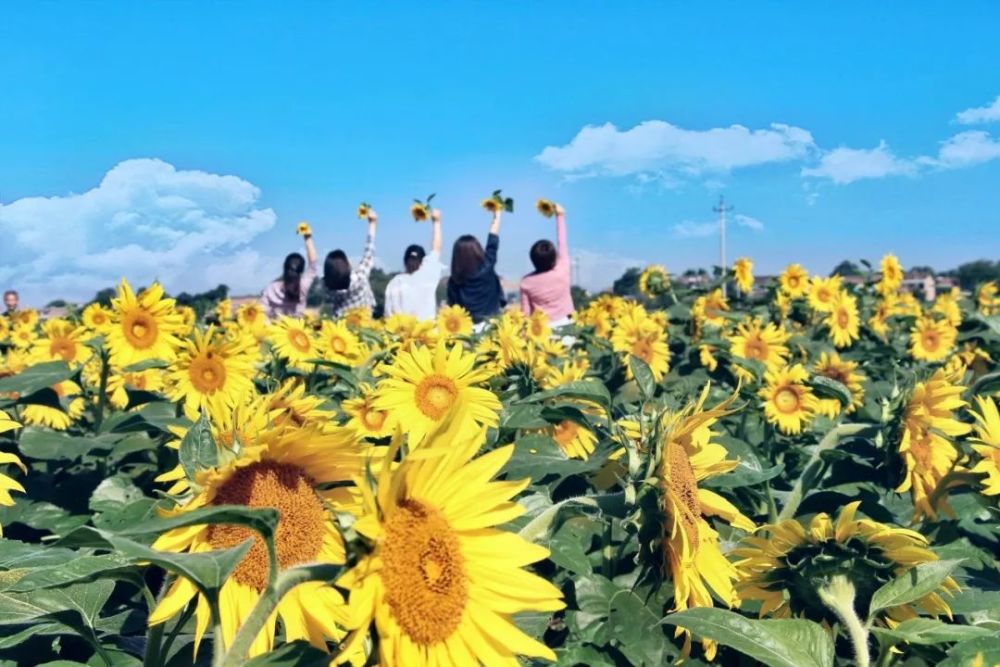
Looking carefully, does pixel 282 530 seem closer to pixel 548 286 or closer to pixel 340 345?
pixel 340 345

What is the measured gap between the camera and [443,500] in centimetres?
114

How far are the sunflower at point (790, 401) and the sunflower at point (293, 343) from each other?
2317 mm

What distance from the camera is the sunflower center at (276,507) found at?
4.04 feet

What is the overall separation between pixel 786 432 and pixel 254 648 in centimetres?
385

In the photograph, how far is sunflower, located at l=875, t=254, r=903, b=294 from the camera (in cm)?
994

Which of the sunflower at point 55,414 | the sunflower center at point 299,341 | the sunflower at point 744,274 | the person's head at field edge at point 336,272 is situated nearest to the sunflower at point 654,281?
the sunflower at point 744,274

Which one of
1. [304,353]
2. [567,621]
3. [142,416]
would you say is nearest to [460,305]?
[304,353]

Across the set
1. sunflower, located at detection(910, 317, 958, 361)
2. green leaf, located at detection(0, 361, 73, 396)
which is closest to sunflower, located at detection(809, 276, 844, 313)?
sunflower, located at detection(910, 317, 958, 361)

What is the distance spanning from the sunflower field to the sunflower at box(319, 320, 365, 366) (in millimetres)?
655

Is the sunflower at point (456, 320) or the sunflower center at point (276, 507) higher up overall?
the sunflower center at point (276, 507)

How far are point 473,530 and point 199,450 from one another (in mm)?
456

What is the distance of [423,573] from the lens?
109 cm

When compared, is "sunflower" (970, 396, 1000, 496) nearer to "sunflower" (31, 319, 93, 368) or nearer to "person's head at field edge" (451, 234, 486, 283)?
"sunflower" (31, 319, 93, 368)

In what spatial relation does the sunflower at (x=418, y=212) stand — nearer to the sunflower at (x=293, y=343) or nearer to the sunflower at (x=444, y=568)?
the sunflower at (x=293, y=343)
